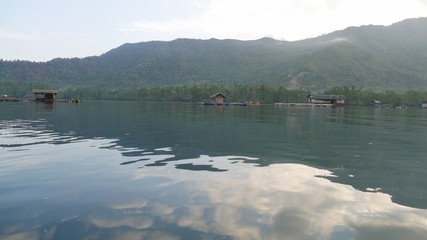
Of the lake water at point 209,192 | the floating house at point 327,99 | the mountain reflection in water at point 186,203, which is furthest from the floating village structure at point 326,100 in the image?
the mountain reflection in water at point 186,203

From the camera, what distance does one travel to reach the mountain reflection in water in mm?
10367

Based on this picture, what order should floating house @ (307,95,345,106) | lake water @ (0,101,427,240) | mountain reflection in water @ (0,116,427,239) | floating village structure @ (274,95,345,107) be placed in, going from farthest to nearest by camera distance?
1. floating house @ (307,95,345,106)
2. floating village structure @ (274,95,345,107)
3. lake water @ (0,101,427,240)
4. mountain reflection in water @ (0,116,427,239)

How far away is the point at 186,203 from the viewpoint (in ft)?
42.2

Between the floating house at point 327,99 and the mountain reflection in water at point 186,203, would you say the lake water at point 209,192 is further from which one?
the floating house at point 327,99

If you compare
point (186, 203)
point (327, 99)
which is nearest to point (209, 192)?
point (186, 203)

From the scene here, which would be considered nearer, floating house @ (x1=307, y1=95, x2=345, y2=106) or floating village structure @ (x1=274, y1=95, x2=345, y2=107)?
floating village structure @ (x1=274, y1=95, x2=345, y2=107)

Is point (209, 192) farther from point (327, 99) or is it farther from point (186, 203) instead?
point (327, 99)

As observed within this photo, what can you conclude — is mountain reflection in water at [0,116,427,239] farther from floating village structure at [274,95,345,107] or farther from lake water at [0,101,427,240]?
floating village structure at [274,95,345,107]

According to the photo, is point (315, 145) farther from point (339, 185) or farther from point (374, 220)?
point (374, 220)

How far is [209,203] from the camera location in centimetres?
1296

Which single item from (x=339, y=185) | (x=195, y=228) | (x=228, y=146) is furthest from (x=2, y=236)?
(x=228, y=146)

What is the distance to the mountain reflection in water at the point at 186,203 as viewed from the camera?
10367 millimetres

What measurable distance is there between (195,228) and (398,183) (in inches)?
432

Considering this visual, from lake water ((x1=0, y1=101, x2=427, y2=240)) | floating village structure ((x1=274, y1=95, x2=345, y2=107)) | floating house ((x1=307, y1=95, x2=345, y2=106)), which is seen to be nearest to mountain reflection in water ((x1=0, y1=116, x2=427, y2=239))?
lake water ((x1=0, y1=101, x2=427, y2=240))
